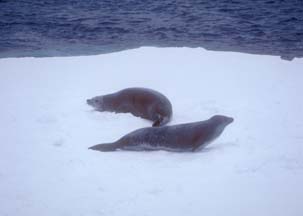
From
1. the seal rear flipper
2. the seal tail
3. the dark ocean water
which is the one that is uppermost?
the dark ocean water

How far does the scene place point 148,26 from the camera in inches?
624

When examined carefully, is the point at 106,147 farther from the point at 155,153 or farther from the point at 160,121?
the point at 160,121

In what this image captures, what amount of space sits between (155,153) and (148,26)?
39.3 ft

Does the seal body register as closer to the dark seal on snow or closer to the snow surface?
the snow surface

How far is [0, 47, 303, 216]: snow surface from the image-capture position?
3357 mm

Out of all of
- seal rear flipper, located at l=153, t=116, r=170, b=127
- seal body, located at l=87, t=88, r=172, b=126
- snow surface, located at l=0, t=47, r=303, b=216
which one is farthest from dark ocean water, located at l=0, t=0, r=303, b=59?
seal rear flipper, located at l=153, t=116, r=170, b=127

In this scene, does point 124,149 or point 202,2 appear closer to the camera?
point 124,149

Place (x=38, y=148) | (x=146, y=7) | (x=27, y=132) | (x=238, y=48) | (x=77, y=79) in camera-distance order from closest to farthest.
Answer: (x=38, y=148)
(x=27, y=132)
(x=77, y=79)
(x=238, y=48)
(x=146, y=7)

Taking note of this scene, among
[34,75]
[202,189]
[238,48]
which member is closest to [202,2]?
[238,48]

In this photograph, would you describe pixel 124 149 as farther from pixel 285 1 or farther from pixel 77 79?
pixel 285 1

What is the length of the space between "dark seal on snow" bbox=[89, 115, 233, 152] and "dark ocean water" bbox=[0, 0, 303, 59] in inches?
311

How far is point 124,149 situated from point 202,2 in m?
16.8

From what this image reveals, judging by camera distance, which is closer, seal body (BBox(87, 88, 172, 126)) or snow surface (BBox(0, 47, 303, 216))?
snow surface (BBox(0, 47, 303, 216))

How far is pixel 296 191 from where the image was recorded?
3434 mm
